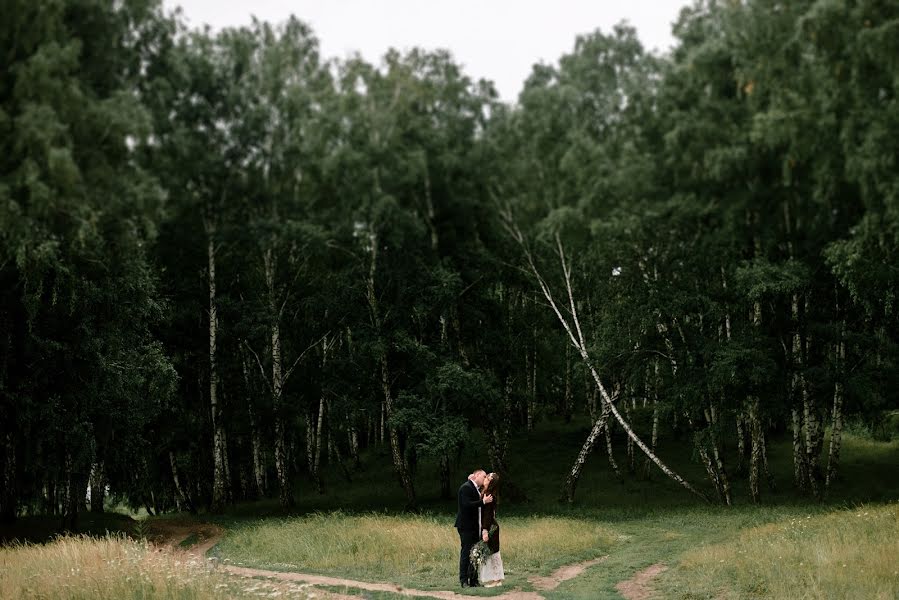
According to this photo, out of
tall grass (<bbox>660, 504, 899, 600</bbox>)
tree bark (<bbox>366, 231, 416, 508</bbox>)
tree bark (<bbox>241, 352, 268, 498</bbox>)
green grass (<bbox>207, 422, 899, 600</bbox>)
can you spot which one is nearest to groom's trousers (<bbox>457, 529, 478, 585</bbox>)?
green grass (<bbox>207, 422, 899, 600</bbox>)

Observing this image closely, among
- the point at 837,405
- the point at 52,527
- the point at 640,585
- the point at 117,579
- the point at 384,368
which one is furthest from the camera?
the point at 384,368

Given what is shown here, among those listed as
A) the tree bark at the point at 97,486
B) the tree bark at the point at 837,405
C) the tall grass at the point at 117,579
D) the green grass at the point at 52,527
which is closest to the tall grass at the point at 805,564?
the tall grass at the point at 117,579

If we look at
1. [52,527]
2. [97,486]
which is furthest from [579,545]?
[97,486]

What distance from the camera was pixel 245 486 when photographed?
3753 centimetres

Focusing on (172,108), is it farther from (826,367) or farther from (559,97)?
(826,367)

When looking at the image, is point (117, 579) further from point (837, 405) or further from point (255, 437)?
point (837, 405)

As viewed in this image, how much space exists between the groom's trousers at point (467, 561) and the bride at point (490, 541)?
137 millimetres

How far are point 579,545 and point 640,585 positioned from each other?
444 centimetres

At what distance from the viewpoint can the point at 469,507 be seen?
11.8 meters

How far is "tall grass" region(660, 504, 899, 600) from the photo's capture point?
921 centimetres

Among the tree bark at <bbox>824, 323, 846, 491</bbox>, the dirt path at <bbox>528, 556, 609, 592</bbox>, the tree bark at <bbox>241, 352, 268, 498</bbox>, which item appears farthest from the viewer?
the tree bark at <bbox>241, 352, 268, 498</bbox>

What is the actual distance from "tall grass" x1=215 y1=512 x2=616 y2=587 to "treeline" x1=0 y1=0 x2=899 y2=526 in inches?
216

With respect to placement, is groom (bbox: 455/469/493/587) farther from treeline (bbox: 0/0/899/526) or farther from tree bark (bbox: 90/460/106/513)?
tree bark (bbox: 90/460/106/513)

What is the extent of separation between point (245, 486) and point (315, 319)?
12862 millimetres
